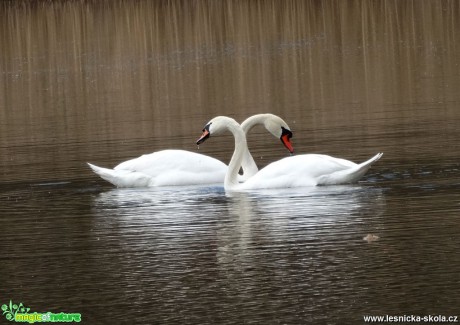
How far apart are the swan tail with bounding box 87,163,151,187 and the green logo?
6.85m

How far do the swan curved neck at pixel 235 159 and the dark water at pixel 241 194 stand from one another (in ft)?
0.66

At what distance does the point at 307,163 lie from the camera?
1566 centimetres

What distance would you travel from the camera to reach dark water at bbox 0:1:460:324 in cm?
1016

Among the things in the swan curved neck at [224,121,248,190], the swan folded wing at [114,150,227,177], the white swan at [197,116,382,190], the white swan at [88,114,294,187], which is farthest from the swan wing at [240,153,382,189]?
the swan folded wing at [114,150,227,177]

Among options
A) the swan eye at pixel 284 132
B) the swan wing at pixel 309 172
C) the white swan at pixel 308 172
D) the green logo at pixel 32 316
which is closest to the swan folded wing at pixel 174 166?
the swan eye at pixel 284 132

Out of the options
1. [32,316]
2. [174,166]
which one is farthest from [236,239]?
[174,166]

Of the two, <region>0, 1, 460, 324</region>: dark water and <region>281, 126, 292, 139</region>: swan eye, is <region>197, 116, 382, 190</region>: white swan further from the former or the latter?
<region>281, 126, 292, 139</region>: swan eye

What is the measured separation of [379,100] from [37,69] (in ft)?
60.7

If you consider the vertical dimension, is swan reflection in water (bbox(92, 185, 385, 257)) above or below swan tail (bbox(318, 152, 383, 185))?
below

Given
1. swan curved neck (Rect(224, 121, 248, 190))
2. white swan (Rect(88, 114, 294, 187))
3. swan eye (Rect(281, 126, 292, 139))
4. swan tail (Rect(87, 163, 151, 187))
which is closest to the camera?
swan curved neck (Rect(224, 121, 248, 190))

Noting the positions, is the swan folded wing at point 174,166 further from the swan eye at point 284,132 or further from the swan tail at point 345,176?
the swan tail at point 345,176

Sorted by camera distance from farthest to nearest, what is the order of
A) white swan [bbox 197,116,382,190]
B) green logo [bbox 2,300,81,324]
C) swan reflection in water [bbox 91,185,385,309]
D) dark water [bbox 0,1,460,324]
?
white swan [bbox 197,116,382,190], swan reflection in water [bbox 91,185,385,309], dark water [bbox 0,1,460,324], green logo [bbox 2,300,81,324]

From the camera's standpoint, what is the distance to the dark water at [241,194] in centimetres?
1016

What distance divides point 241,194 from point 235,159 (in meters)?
0.86
